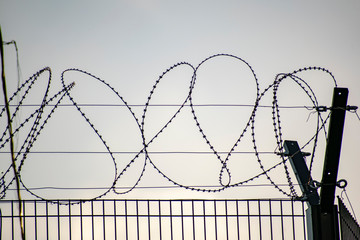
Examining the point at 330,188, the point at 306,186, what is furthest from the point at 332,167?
the point at 306,186

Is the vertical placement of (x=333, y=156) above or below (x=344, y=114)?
below

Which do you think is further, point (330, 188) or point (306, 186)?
point (306, 186)

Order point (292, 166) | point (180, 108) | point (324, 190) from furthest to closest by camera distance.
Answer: point (180, 108) < point (292, 166) < point (324, 190)

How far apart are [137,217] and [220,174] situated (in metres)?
1.26

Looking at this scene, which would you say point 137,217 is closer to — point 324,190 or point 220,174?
point 220,174

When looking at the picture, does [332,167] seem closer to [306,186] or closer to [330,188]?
[330,188]

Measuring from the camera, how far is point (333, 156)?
7.04 m

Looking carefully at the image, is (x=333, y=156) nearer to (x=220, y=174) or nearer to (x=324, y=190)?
(x=324, y=190)

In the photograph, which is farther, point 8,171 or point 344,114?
point 8,171

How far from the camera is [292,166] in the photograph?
757 centimetres

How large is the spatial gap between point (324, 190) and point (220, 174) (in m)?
1.40

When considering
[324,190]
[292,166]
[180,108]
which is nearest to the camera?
[324,190]

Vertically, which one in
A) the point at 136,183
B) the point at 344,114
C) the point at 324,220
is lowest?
the point at 324,220

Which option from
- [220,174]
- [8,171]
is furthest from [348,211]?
[8,171]
